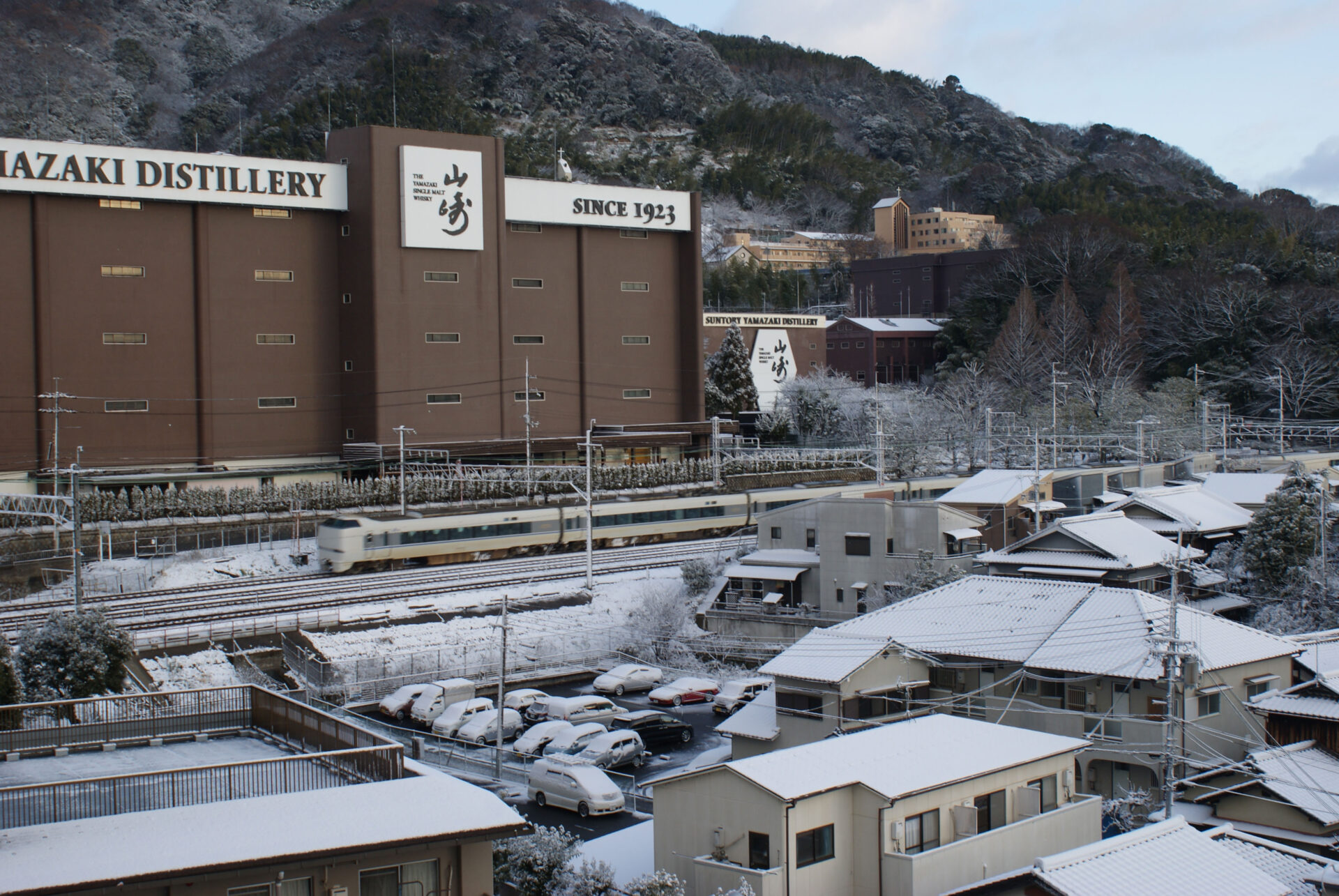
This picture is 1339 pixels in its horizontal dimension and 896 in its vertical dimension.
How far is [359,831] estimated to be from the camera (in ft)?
26.2

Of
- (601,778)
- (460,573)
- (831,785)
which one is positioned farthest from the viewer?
(460,573)

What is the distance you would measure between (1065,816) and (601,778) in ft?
21.7

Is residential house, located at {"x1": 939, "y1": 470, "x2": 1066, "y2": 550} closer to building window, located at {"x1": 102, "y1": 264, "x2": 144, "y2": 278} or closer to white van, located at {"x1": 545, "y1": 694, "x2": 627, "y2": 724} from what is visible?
white van, located at {"x1": 545, "y1": 694, "x2": 627, "y2": 724}

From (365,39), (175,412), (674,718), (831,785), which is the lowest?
(674,718)

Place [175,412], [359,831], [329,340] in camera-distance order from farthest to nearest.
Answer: [329,340]
[175,412]
[359,831]

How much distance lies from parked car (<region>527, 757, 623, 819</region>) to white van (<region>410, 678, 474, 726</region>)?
4.47 metres

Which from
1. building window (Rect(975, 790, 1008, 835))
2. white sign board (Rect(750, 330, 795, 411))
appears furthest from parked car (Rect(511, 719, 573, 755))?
white sign board (Rect(750, 330, 795, 411))

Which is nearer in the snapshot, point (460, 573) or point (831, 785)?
point (831, 785)

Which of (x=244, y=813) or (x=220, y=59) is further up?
(x=220, y=59)

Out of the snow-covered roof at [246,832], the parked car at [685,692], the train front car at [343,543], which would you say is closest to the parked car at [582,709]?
the parked car at [685,692]

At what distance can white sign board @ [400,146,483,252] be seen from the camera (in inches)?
1606

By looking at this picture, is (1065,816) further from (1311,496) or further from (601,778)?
(1311,496)

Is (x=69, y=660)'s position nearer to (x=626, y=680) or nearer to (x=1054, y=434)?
(x=626, y=680)

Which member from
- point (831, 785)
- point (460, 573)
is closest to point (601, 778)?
point (831, 785)
